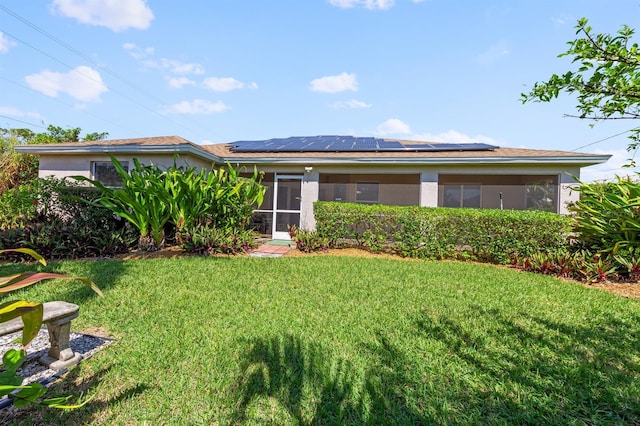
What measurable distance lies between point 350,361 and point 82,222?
27.7 feet

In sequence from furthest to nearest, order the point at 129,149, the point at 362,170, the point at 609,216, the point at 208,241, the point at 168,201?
the point at 362,170
the point at 129,149
the point at 208,241
the point at 168,201
the point at 609,216

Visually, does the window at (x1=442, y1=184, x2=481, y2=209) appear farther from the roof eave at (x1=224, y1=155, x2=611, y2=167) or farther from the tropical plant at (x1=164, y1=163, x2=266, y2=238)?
the tropical plant at (x1=164, y1=163, x2=266, y2=238)

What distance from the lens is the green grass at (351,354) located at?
2.25 m

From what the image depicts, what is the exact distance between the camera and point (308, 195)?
1092cm

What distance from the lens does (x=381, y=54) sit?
11297 mm

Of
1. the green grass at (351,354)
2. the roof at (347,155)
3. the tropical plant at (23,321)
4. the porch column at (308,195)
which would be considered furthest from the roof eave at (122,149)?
the tropical plant at (23,321)

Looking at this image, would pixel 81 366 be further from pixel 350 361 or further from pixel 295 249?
pixel 295 249

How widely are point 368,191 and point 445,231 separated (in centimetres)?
494

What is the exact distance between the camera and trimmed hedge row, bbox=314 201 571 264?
24.9 ft

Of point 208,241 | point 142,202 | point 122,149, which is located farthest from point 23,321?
point 122,149

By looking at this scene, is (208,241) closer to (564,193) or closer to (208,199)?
(208,199)

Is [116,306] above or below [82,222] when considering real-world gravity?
below

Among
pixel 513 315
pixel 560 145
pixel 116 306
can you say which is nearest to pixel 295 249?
pixel 116 306

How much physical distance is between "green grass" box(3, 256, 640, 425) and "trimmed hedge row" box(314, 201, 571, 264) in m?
2.38
